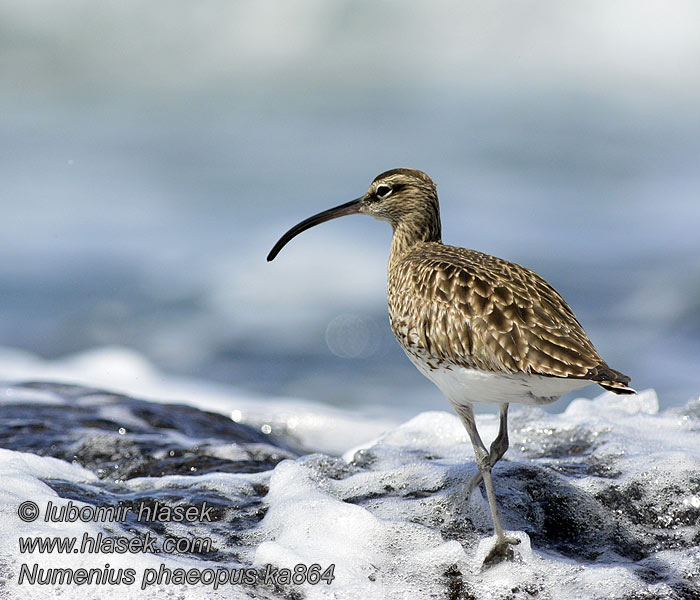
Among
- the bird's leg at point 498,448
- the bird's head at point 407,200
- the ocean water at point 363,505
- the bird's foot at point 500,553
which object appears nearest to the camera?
the ocean water at point 363,505

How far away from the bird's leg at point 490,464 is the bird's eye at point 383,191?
1964 mm

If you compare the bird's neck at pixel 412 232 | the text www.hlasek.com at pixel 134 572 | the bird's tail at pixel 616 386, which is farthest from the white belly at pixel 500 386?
the bird's neck at pixel 412 232

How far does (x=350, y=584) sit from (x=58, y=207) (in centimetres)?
1521

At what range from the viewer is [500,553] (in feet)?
16.4

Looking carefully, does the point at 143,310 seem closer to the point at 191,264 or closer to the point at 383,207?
the point at 191,264

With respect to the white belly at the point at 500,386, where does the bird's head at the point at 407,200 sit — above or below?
A: above

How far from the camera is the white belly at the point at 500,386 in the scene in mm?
4812

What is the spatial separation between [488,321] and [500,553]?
4.17ft

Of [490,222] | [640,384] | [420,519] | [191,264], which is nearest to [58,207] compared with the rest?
[191,264]

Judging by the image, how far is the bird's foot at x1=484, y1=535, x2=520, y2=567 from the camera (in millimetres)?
4961

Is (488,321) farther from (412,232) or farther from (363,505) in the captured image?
(412,232)

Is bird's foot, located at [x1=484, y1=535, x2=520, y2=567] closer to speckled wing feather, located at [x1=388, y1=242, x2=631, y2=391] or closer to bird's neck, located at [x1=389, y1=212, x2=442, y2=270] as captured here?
speckled wing feather, located at [x1=388, y1=242, x2=631, y2=391]

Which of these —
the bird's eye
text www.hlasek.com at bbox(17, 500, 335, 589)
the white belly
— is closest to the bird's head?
the bird's eye

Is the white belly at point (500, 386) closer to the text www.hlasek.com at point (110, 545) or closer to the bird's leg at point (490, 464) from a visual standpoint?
the bird's leg at point (490, 464)
